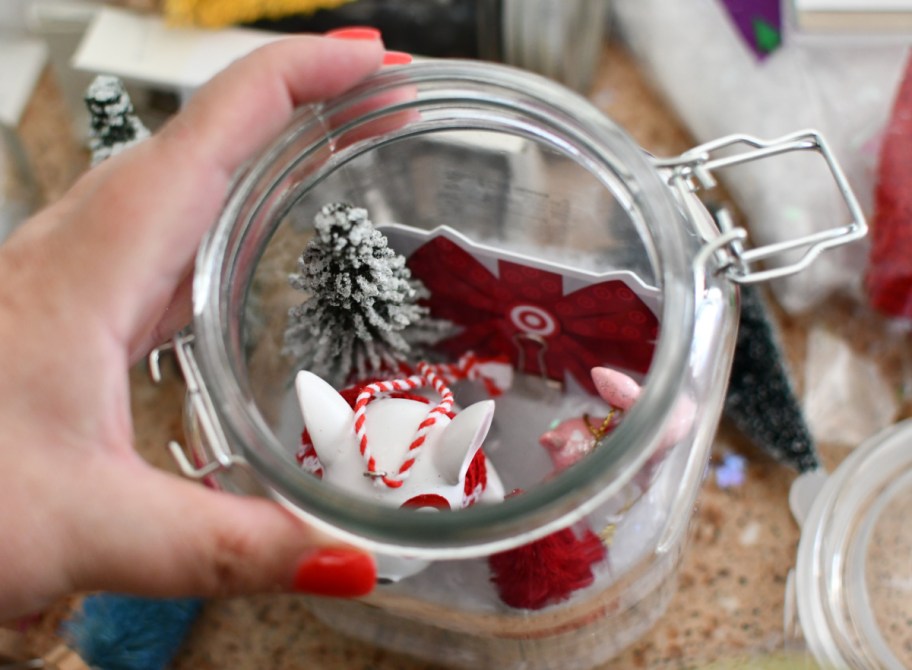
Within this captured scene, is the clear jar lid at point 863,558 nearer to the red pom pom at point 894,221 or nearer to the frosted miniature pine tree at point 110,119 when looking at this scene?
the red pom pom at point 894,221

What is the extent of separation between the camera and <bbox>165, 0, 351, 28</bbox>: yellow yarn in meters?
0.59

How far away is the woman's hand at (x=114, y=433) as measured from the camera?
0.32m

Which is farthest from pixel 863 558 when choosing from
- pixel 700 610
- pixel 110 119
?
pixel 110 119

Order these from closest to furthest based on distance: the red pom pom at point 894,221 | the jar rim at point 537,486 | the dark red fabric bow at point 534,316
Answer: the jar rim at point 537,486, the dark red fabric bow at point 534,316, the red pom pom at point 894,221

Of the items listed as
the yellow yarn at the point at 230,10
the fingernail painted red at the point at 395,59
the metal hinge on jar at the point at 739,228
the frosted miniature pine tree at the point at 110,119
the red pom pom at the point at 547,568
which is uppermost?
the yellow yarn at the point at 230,10

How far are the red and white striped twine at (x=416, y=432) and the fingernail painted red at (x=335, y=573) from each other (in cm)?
5

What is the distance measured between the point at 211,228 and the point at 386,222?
0.13 metres

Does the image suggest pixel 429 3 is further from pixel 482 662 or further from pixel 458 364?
pixel 482 662

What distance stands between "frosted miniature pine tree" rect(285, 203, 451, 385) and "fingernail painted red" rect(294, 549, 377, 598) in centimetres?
12

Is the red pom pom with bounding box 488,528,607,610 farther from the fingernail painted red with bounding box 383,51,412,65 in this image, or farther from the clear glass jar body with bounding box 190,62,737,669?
the fingernail painted red with bounding box 383,51,412,65

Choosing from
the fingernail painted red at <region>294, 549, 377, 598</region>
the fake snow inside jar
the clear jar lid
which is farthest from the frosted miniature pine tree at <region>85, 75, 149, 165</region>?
the clear jar lid

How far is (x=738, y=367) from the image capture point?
0.55 metres

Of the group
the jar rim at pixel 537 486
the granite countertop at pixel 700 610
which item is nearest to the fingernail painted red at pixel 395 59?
the jar rim at pixel 537 486

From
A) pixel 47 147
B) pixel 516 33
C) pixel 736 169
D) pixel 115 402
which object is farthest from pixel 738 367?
pixel 47 147
